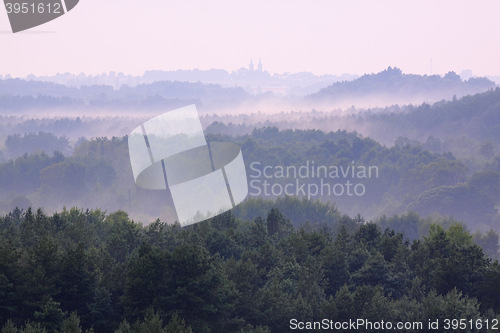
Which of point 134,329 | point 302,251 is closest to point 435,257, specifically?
point 302,251

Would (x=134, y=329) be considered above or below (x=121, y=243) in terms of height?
above

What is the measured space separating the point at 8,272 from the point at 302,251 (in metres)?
24.6

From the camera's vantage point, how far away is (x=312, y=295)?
39.4 meters

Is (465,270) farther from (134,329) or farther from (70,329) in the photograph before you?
(70,329)

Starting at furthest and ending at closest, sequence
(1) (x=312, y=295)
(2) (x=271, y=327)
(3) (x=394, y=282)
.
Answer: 1. (3) (x=394, y=282)
2. (1) (x=312, y=295)
3. (2) (x=271, y=327)

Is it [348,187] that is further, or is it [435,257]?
[348,187]

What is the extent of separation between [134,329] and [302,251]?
2463cm

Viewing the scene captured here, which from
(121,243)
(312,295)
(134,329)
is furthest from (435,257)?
(134,329)

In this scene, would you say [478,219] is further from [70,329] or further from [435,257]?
[70,329]

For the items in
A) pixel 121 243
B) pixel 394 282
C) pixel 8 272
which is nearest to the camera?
pixel 8 272

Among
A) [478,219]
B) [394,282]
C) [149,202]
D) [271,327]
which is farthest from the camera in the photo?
[149,202]

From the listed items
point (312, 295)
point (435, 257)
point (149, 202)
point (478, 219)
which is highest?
point (312, 295)

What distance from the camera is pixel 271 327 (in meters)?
34.7

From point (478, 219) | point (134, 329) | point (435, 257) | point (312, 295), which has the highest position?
point (134, 329)
